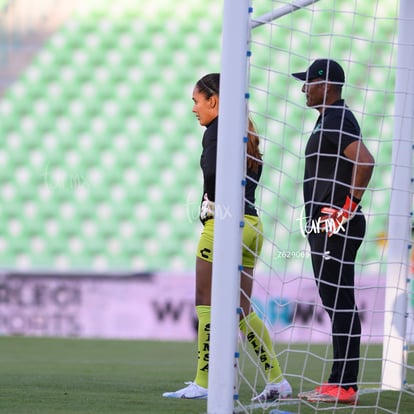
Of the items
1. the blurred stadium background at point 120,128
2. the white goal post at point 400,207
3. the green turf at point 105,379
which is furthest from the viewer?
the blurred stadium background at point 120,128

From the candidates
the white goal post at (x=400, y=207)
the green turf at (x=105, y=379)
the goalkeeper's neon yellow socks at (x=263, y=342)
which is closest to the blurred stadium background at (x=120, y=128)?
the green turf at (x=105, y=379)

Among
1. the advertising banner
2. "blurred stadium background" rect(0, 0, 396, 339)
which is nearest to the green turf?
the advertising banner

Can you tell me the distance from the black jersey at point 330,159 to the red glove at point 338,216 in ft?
0.13

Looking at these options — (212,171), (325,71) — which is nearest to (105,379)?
(212,171)

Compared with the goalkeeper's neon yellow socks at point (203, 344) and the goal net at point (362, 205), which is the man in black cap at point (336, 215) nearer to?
the goal net at point (362, 205)

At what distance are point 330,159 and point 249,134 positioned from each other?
41 cm

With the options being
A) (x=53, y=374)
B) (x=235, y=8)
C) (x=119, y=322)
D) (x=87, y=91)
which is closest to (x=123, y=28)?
(x=87, y=91)

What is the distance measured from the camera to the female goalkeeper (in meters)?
3.91

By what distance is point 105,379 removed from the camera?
4812mm

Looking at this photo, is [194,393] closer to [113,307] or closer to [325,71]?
[325,71]

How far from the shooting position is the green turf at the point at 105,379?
11.9 feet

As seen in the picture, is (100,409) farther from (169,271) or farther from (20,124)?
(20,124)

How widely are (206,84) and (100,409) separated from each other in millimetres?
1345

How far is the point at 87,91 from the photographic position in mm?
11055
